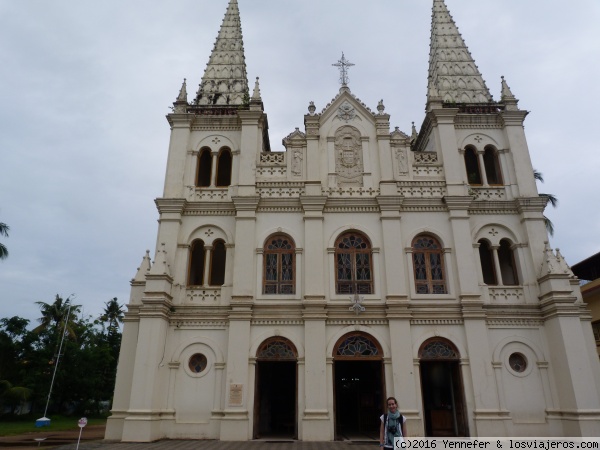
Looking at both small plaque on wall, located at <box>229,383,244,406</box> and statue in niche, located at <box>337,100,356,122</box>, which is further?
statue in niche, located at <box>337,100,356,122</box>

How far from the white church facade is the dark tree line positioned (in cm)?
1948

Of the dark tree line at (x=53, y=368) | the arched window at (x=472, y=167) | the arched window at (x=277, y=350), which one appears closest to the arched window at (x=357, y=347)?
the arched window at (x=277, y=350)

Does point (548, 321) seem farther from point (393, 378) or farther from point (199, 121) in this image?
point (199, 121)

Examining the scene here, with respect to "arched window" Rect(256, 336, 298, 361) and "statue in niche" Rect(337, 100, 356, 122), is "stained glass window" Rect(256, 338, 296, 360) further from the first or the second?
"statue in niche" Rect(337, 100, 356, 122)

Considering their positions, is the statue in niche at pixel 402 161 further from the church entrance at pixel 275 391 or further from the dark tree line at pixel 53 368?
the dark tree line at pixel 53 368

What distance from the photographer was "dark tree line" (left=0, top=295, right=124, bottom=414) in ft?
106

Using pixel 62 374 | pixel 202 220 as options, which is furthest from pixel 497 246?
pixel 62 374

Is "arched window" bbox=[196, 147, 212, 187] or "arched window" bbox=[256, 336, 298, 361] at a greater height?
"arched window" bbox=[196, 147, 212, 187]

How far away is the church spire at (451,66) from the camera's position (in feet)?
71.3

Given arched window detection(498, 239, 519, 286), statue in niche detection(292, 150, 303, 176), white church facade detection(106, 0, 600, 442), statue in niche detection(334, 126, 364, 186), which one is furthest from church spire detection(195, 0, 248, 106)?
arched window detection(498, 239, 519, 286)

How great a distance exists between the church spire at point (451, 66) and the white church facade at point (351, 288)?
330 mm

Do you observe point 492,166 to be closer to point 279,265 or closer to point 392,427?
point 279,265

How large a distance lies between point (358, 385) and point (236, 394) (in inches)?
264

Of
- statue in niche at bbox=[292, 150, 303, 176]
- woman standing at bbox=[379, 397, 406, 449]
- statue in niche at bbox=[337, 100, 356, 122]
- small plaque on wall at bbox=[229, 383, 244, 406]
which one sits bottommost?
woman standing at bbox=[379, 397, 406, 449]
